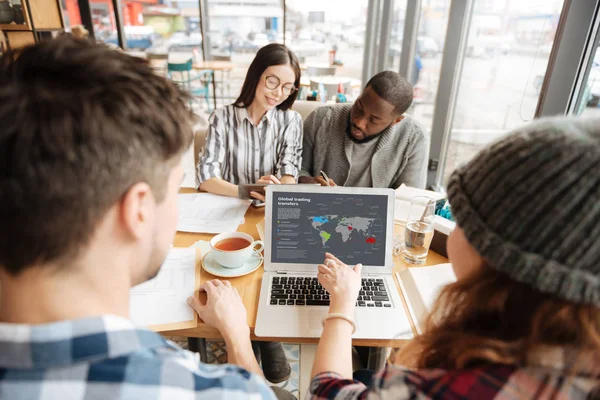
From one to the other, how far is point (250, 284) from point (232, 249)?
0.43 ft

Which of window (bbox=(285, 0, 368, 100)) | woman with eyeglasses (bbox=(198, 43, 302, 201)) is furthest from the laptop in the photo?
window (bbox=(285, 0, 368, 100))

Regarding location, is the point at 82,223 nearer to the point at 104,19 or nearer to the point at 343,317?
the point at 343,317

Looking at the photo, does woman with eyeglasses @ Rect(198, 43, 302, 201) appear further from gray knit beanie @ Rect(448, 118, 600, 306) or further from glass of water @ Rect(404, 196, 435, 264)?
gray knit beanie @ Rect(448, 118, 600, 306)

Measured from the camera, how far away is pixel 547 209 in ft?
1.45

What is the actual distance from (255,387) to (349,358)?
29 centimetres

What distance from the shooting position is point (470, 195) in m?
0.53

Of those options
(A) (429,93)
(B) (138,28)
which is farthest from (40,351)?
(B) (138,28)

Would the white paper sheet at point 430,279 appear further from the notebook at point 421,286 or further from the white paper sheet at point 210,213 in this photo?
the white paper sheet at point 210,213

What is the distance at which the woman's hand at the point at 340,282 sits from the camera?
0.90 meters

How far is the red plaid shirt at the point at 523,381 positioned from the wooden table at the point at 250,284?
1.19 feet

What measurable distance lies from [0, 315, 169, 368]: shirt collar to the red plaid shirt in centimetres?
40

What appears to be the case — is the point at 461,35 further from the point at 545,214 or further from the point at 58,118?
the point at 58,118

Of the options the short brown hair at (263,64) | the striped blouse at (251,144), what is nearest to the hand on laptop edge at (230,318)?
the striped blouse at (251,144)

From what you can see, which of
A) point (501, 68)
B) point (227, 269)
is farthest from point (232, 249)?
point (501, 68)
